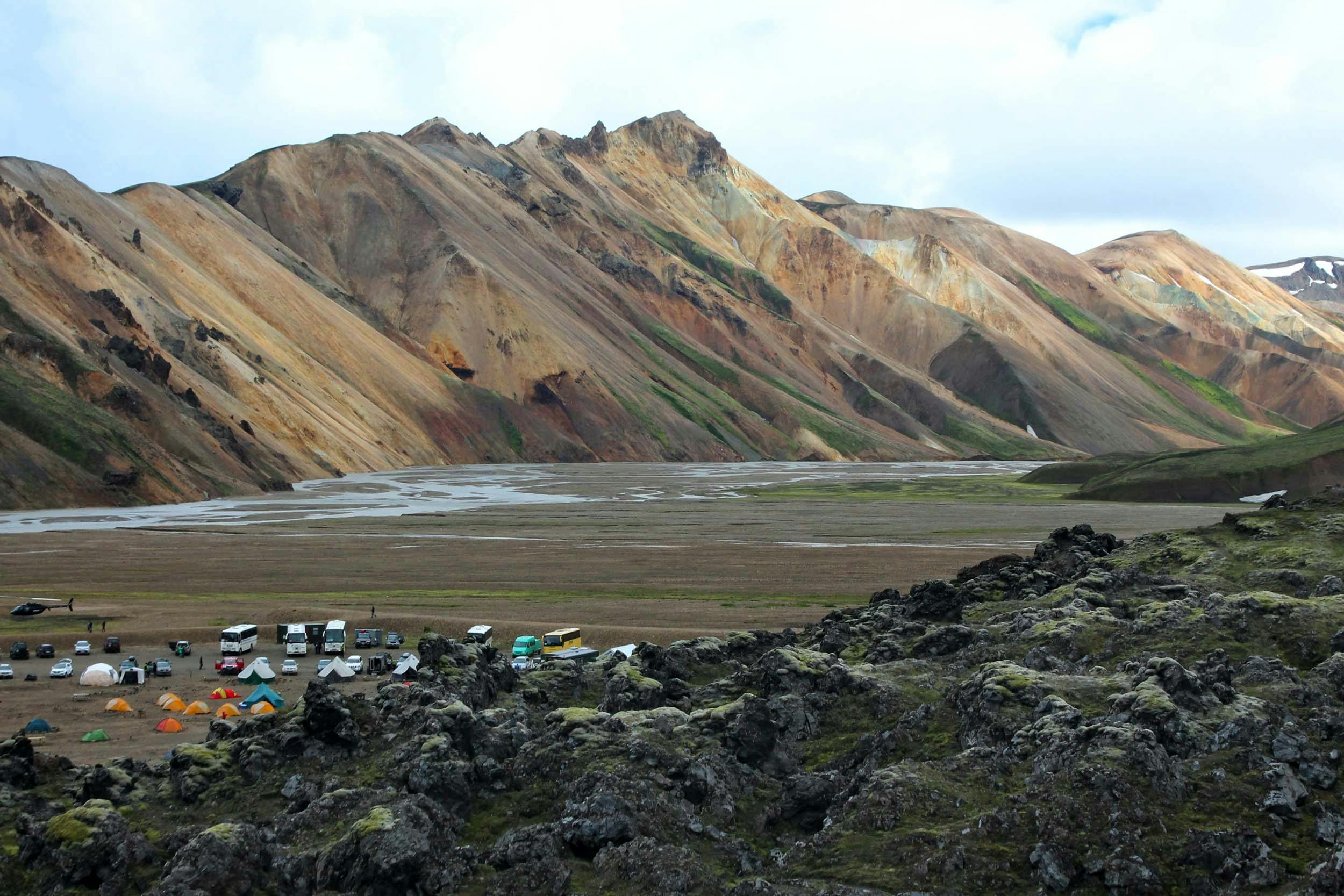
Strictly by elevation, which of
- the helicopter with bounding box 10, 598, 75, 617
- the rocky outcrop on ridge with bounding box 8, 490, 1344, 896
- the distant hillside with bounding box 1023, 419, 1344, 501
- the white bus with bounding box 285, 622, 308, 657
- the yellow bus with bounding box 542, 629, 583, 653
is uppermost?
the rocky outcrop on ridge with bounding box 8, 490, 1344, 896

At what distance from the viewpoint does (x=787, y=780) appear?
19125 millimetres

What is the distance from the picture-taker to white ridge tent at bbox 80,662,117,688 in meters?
35.6

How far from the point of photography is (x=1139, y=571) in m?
30.7

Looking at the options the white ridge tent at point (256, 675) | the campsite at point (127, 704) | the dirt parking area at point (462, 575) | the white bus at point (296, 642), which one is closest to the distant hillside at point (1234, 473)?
the dirt parking area at point (462, 575)

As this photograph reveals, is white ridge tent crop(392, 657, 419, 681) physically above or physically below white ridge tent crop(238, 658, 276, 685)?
above

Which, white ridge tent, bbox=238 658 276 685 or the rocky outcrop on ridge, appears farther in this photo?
white ridge tent, bbox=238 658 276 685

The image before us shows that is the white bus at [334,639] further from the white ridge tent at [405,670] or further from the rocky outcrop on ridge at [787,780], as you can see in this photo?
the rocky outcrop on ridge at [787,780]

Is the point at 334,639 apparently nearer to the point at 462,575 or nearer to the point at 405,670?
the point at 405,670

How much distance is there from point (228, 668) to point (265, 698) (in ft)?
17.4

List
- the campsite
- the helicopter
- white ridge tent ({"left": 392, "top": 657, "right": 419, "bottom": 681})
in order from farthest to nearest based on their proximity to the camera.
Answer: the helicopter
white ridge tent ({"left": 392, "top": 657, "right": 419, "bottom": 681})
the campsite

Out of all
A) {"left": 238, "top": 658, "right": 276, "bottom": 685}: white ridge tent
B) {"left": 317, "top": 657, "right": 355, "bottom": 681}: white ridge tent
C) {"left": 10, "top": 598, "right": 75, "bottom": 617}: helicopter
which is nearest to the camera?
{"left": 317, "top": 657, "right": 355, "bottom": 681}: white ridge tent

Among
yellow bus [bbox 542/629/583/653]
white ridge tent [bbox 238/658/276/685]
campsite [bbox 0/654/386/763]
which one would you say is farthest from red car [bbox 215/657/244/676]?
yellow bus [bbox 542/629/583/653]

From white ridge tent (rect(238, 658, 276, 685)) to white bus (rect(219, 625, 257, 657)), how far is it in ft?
12.2

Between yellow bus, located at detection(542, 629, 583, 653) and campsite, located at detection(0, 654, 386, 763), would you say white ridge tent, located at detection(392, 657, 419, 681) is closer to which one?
campsite, located at detection(0, 654, 386, 763)
